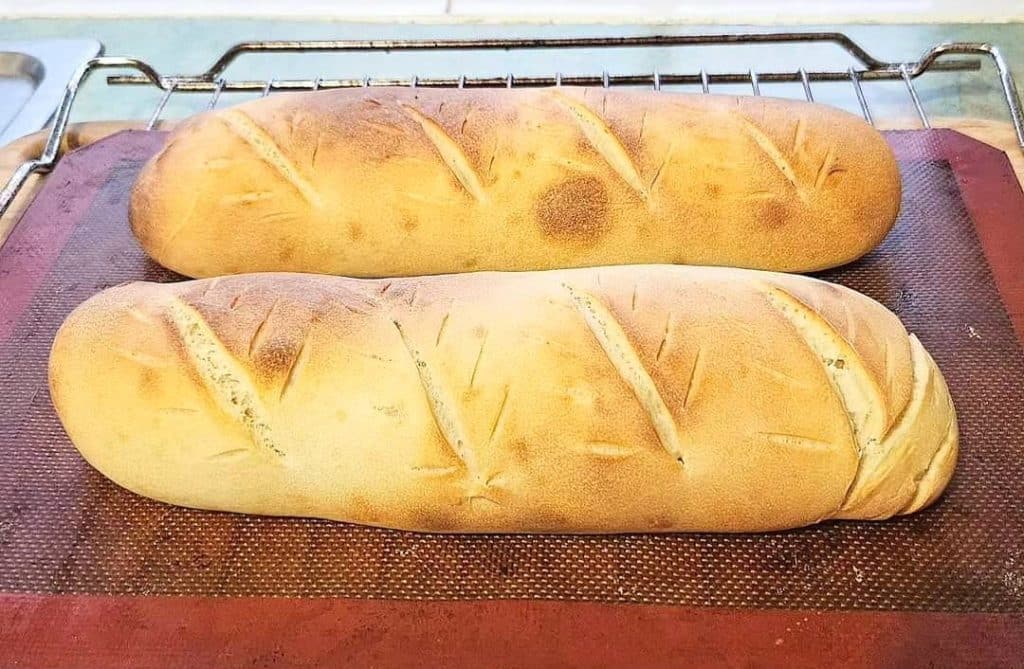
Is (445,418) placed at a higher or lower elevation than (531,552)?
higher

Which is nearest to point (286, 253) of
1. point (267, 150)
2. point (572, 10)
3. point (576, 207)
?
point (267, 150)

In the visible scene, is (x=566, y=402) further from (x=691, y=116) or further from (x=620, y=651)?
(x=691, y=116)

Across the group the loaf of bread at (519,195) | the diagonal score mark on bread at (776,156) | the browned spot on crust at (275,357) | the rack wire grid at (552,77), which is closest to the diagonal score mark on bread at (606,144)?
the loaf of bread at (519,195)

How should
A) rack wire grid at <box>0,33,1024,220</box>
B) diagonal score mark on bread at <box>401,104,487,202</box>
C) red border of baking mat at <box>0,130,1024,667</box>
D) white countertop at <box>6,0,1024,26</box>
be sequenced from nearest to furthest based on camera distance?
1. red border of baking mat at <box>0,130,1024,667</box>
2. diagonal score mark on bread at <box>401,104,487,202</box>
3. rack wire grid at <box>0,33,1024,220</box>
4. white countertop at <box>6,0,1024,26</box>

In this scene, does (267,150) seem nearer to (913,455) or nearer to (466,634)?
(466,634)

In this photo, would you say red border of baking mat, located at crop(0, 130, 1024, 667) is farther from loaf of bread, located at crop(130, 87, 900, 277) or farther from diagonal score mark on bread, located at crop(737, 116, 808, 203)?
diagonal score mark on bread, located at crop(737, 116, 808, 203)

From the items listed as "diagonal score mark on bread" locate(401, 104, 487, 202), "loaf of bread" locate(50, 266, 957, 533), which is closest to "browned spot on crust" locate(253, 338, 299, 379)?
"loaf of bread" locate(50, 266, 957, 533)
